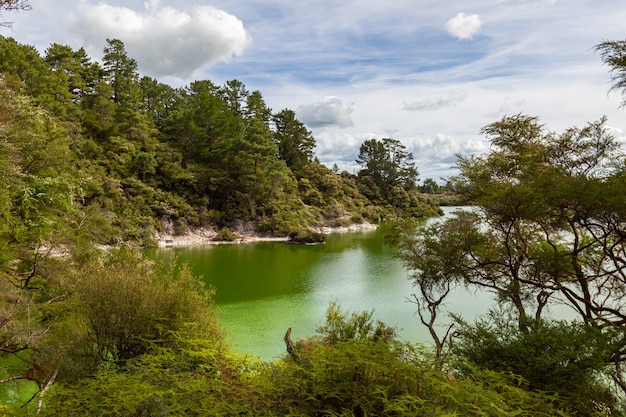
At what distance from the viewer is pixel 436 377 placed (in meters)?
4.17

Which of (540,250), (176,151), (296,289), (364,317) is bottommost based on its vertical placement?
(296,289)

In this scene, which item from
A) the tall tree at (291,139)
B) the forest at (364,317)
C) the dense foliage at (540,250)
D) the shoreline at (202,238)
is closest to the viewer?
the forest at (364,317)

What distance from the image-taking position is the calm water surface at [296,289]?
14938mm

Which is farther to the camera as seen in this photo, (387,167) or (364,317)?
(387,167)

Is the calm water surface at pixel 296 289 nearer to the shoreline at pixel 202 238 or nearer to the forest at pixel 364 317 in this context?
the shoreline at pixel 202 238

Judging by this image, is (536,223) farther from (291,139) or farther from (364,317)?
(291,139)

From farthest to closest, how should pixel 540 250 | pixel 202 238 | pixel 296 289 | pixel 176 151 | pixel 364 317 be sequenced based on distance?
pixel 176 151, pixel 202 238, pixel 296 289, pixel 364 317, pixel 540 250

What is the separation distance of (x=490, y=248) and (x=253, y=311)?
1075 cm

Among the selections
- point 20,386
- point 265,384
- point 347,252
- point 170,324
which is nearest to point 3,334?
point 20,386

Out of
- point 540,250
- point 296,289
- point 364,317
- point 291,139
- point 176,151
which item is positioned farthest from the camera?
point 291,139

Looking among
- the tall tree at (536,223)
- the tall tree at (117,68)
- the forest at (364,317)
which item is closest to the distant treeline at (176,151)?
the tall tree at (117,68)

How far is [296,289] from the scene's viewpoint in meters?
21.3

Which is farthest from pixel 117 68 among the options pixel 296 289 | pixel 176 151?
pixel 296 289

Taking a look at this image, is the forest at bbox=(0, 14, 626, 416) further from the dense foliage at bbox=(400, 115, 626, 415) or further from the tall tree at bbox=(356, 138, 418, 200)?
the tall tree at bbox=(356, 138, 418, 200)
